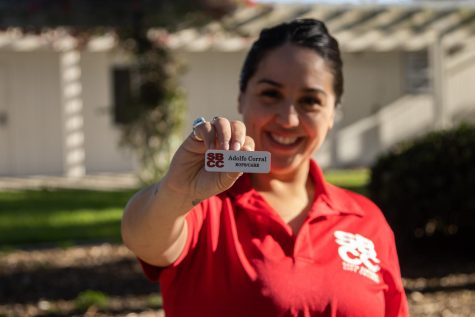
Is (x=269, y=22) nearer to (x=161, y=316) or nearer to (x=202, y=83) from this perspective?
(x=202, y=83)

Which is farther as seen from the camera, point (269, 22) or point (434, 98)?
point (434, 98)

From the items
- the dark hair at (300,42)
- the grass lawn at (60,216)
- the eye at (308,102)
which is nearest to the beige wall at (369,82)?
the grass lawn at (60,216)

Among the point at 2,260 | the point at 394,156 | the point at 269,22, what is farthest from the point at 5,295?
the point at 269,22

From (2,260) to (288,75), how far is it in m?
6.01

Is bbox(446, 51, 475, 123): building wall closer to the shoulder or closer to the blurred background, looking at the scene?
the blurred background

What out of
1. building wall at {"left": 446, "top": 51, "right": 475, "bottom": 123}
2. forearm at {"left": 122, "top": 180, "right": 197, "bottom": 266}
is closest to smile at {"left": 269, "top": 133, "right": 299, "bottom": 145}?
forearm at {"left": 122, "top": 180, "right": 197, "bottom": 266}

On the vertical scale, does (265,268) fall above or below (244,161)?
below

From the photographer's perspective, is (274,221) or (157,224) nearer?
(157,224)

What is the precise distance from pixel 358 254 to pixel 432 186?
5.19 meters

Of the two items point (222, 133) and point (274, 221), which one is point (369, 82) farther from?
point (222, 133)

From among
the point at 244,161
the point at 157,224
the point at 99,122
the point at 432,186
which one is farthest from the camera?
the point at 99,122

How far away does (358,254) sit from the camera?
2.49m

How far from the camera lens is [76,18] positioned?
28.5ft

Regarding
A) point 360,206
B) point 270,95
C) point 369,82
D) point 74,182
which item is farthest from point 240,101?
point 369,82
